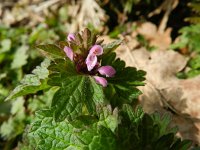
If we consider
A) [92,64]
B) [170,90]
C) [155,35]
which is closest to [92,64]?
[92,64]

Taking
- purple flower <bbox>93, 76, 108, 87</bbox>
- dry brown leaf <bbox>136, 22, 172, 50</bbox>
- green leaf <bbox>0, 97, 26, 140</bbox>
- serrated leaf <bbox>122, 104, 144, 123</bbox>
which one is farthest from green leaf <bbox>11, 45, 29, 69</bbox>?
serrated leaf <bbox>122, 104, 144, 123</bbox>

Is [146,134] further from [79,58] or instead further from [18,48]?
[18,48]

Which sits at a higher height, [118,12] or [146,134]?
[118,12]

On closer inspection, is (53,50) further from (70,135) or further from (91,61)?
(70,135)

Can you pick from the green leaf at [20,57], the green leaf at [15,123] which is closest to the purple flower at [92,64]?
the green leaf at [15,123]

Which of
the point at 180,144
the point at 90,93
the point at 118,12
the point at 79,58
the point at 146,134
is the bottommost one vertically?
the point at 180,144

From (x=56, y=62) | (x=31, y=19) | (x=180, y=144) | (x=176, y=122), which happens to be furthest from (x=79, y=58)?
(x=31, y=19)

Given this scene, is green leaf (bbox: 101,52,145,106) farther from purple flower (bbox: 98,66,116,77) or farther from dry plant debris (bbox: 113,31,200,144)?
dry plant debris (bbox: 113,31,200,144)
